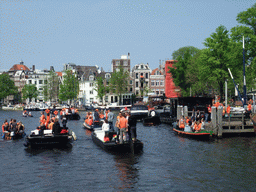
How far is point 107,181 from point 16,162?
26.8ft

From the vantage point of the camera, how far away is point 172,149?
28.9 metres

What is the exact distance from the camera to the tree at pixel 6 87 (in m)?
159

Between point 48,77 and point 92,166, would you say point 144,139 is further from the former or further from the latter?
point 48,77

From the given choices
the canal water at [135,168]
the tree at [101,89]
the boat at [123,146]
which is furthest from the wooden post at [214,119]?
the tree at [101,89]

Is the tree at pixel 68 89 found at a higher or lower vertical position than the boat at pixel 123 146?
higher

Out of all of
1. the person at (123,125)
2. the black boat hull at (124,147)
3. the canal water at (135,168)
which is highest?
the person at (123,125)

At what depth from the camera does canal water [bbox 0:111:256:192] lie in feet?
59.4

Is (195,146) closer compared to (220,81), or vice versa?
(195,146)

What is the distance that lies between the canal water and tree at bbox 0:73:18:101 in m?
135

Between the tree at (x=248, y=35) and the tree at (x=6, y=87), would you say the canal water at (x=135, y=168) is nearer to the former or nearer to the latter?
the tree at (x=248, y=35)

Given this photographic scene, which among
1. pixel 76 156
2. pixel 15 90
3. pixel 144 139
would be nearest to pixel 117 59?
pixel 15 90

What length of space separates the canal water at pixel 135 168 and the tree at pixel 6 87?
135m

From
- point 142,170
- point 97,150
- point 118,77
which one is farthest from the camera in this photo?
point 118,77

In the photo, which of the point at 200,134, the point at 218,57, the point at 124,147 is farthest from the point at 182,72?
the point at 124,147
